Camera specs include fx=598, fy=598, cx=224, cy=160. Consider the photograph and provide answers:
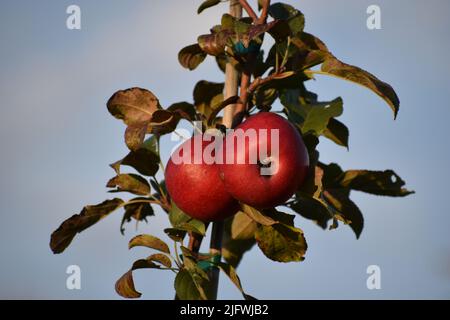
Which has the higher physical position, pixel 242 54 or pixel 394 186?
pixel 242 54

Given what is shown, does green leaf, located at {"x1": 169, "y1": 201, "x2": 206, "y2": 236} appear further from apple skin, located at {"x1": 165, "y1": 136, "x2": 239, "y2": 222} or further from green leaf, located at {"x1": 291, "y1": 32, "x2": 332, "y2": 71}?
green leaf, located at {"x1": 291, "y1": 32, "x2": 332, "y2": 71}

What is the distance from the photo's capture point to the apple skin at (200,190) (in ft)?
4.04

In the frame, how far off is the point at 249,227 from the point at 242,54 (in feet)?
1.58

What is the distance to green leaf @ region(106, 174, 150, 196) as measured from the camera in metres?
1.46

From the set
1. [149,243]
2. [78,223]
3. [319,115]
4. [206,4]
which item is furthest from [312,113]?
[78,223]

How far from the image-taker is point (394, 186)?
1.57 metres

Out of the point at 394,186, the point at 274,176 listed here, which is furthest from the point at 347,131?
Answer: the point at 274,176

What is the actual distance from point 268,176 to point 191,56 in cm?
47

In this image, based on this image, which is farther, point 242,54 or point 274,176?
point 242,54

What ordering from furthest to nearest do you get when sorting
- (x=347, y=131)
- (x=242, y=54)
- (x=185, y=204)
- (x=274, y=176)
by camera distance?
(x=347, y=131)
(x=242, y=54)
(x=185, y=204)
(x=274, y=176)

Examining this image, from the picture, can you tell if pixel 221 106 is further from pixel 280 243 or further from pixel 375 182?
pixel 375 182

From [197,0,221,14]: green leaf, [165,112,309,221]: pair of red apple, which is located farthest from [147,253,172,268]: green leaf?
[197,0,221,14]: green leaf

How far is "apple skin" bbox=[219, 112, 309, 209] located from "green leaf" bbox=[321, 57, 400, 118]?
0.58ft
